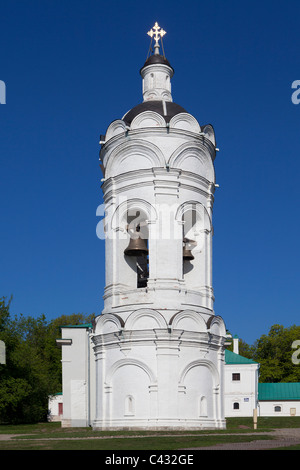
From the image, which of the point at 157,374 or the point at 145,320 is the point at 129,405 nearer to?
the point at 157,374

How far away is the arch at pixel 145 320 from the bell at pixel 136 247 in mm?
2497

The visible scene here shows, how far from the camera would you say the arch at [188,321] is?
22.4m

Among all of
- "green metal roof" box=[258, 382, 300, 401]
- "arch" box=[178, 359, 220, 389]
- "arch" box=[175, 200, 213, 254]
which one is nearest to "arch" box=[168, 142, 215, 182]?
"arch" box=[175, 200, 213, 254]

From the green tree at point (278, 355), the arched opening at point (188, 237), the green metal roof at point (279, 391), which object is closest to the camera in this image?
the arched opening at point (188, 237)

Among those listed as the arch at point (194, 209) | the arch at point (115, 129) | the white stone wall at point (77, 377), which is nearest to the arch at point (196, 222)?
the arch at point (194, 209)

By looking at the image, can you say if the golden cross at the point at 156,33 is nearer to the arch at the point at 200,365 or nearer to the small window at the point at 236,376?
the arch at the point at 200,365

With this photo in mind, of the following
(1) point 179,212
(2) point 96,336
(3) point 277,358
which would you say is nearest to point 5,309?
(2) point 96,336

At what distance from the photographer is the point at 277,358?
2490 inches

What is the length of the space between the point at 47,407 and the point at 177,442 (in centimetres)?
3765

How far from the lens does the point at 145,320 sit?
22.5 m

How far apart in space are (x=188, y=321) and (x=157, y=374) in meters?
2.27

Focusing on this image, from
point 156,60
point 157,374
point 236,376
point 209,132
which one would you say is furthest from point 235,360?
point 156,60
